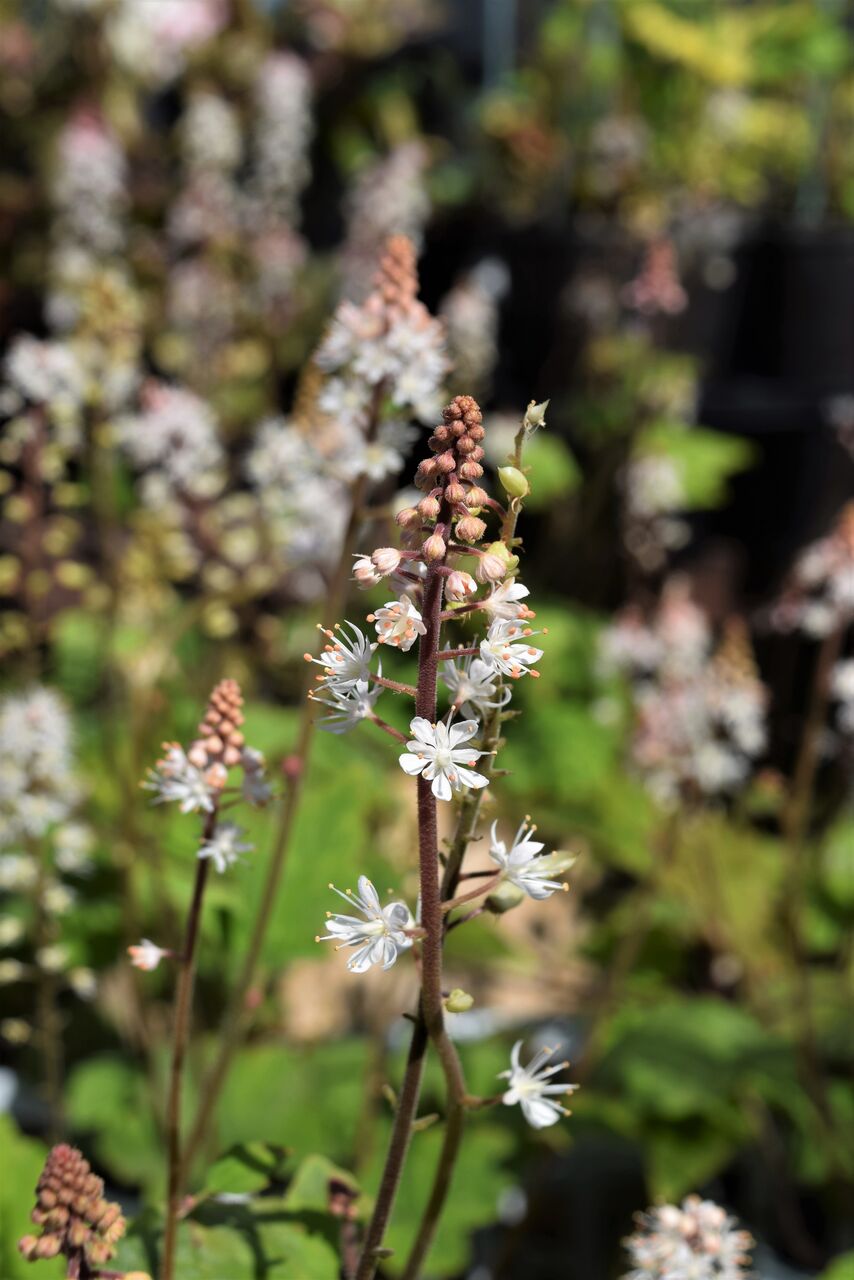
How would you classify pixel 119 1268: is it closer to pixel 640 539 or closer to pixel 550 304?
pixel 640 539

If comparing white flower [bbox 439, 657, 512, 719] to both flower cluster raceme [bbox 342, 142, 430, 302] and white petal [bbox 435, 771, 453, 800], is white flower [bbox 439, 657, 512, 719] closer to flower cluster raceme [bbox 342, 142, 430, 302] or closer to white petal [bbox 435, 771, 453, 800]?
white petal [bbox 435, 771, 453, 800]

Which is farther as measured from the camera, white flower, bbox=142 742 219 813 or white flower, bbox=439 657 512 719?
white flower, bbox=142 742 219 813

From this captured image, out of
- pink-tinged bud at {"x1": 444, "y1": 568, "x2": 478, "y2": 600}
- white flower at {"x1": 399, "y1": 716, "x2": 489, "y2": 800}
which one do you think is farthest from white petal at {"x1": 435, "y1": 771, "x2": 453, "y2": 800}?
pink-tinged bud at {"x1": 444, "y1": 568, "x2": 478, "y2": 600}

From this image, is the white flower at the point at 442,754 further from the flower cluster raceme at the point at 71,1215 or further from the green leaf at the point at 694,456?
the green leaf at the point at 694,456

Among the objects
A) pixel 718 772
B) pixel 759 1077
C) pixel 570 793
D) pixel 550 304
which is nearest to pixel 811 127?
pixel 550 304

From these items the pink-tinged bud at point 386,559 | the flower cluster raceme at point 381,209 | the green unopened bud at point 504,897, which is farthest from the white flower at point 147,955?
the flower cluster raceme at point 381,209
